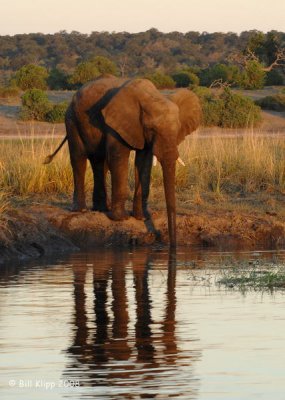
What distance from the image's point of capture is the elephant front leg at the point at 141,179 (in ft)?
55.8

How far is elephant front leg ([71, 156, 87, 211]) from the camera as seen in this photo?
17.3 m

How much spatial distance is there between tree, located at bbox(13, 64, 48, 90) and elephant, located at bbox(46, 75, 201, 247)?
2826cm

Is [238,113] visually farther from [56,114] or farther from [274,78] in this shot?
[274,78]

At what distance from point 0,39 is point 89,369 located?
8963cm

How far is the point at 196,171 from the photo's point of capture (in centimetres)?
2045

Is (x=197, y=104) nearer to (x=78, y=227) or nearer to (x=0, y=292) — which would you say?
(x=78, y=227)

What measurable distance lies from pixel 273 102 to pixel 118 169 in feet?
78.1

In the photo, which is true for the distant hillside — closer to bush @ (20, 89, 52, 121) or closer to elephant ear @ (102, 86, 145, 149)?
bush @ (20, 89, 52, 121)

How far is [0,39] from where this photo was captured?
317 ft

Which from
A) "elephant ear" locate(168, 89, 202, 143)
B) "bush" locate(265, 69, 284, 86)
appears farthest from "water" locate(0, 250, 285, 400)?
"bush" locate(265, 69, 284, 86)

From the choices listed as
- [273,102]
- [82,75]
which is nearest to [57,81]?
[82,75]

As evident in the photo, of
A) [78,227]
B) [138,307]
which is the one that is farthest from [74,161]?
[138,307]

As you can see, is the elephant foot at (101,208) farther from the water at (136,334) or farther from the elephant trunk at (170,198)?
the water at (136,334)

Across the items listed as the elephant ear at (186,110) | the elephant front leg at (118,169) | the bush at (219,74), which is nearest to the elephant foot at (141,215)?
the elephant front leg at (118,169)
